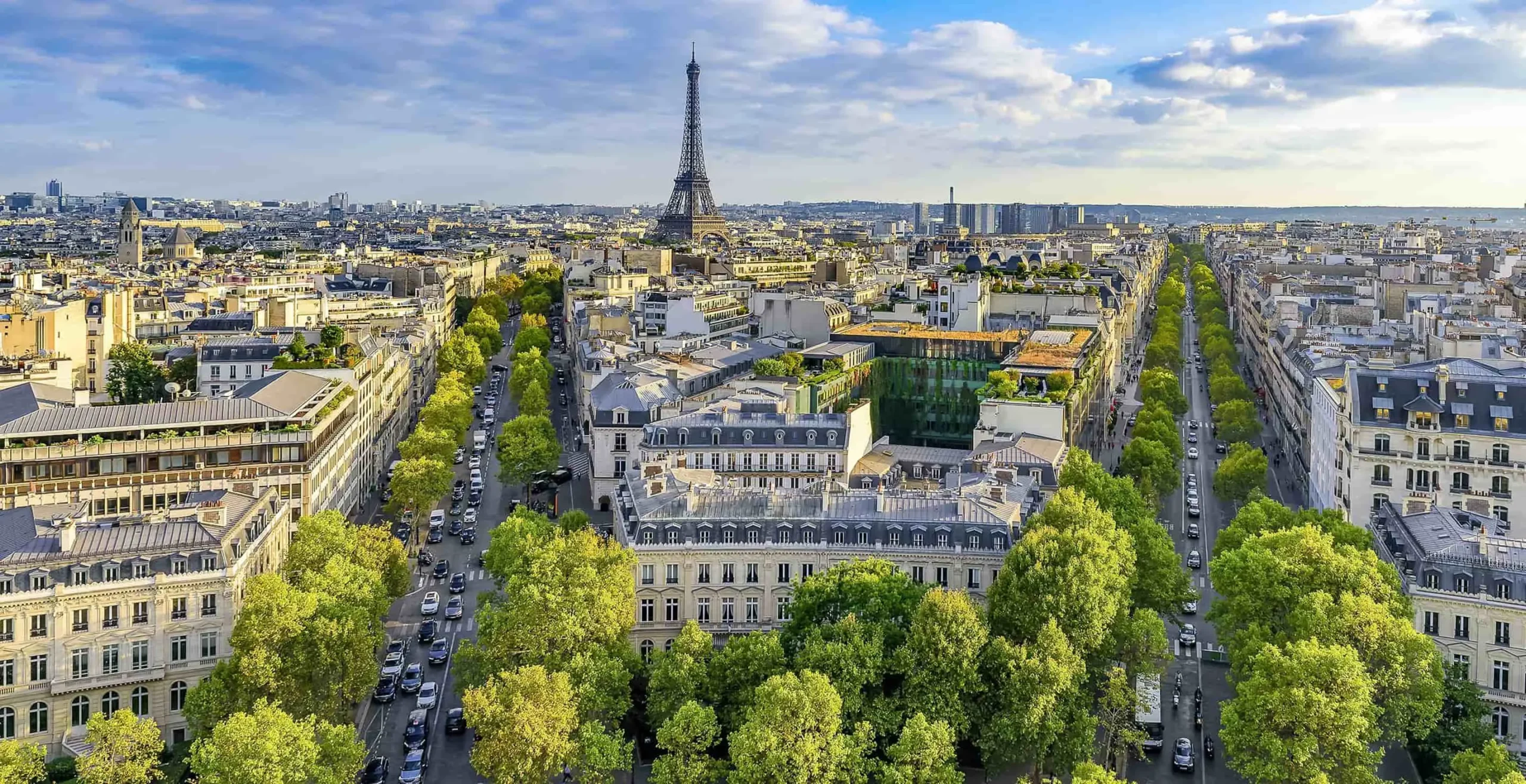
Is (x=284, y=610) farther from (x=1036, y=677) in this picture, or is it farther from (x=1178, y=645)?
(x=1178, y=645)

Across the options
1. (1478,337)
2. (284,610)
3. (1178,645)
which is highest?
(1478,337)

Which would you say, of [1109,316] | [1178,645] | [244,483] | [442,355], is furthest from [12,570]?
[1109,316]

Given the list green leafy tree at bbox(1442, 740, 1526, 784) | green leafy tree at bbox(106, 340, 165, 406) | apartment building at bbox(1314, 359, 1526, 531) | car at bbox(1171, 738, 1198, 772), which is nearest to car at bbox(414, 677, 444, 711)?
car at bbox(1171, 738, 1198, 772)

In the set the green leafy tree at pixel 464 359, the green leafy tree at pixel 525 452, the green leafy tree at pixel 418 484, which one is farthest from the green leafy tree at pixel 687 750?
the green leafy tree at pixel 464 359

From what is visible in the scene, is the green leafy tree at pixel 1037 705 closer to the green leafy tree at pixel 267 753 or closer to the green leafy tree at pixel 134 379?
the green leafy tree at pixel 267 753

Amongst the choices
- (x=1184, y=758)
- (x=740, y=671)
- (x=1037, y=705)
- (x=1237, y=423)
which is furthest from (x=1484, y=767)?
(x=1237, y=423)

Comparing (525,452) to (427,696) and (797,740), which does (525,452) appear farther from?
(797,740)
